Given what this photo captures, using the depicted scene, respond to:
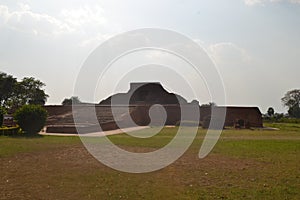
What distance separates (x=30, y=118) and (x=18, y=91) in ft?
112

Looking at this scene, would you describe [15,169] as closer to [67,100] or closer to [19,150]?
[19,150]

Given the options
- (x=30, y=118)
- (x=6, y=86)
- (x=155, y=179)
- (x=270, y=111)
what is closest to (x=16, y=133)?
(x=30, y=118)

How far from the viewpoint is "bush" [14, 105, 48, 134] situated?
20484 mm

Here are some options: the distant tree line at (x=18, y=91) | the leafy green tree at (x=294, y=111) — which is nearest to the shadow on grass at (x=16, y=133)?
the distant tree line at (x=18, y=91)

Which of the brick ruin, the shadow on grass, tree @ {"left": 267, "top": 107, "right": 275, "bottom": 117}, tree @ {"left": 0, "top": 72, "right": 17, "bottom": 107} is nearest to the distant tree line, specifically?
tree @ {"left": 0, "top": 72, "right": 17, "bottom": 107}

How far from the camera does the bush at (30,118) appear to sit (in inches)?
806

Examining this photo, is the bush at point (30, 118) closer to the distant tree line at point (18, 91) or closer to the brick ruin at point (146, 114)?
the brick ruin at point (146, 114)

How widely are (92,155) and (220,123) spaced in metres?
23.0

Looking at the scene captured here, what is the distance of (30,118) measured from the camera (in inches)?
806

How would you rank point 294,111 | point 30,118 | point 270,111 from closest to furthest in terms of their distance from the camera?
point 30,118 < point 270,111 < point 294,111

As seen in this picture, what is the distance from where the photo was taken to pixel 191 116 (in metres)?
38.6

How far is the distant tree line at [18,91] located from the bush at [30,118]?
30223mm

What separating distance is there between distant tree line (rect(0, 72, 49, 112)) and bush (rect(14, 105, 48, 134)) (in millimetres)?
30223

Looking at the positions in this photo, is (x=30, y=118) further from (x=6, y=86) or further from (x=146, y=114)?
(x=6, y=86)
